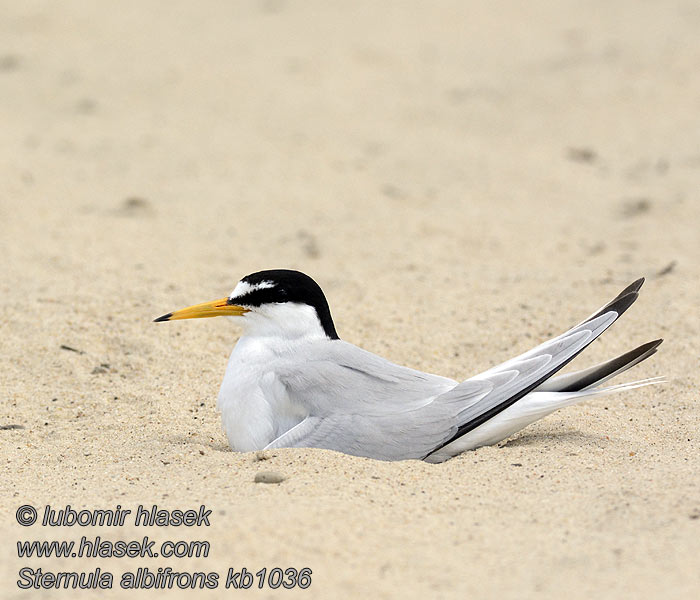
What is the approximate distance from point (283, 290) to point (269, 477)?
1.02 m

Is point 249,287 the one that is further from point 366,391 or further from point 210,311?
point 366,391

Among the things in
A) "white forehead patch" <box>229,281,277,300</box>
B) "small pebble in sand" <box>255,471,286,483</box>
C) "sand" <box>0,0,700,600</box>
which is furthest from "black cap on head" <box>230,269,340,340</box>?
"small pebble in sand" <box>255,471,286,483</box>

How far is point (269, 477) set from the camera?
12.0ft

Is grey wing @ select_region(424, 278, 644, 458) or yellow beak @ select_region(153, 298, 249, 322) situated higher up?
grey wing @ select_region(424, 278, 644, 458)

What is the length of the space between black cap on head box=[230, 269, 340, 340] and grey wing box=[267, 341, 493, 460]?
9.1 inches

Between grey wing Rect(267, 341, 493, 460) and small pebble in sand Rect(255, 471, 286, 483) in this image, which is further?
grey wing Rect(267, 341, 493, 460)

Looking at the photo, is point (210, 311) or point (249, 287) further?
point (210, 311)

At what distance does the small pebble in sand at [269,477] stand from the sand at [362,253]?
3 cm

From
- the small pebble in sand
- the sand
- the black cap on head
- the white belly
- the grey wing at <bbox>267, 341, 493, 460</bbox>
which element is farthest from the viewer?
the black cap on head

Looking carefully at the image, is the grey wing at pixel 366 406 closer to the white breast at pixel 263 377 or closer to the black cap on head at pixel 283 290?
the white breast at pixel 263 377

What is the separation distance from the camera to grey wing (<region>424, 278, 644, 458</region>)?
4.02 metres

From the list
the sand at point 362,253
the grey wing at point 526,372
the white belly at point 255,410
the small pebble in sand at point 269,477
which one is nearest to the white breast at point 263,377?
the white belly at point 255,410

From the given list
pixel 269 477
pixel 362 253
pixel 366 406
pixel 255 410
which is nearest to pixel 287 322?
pixel 255 410

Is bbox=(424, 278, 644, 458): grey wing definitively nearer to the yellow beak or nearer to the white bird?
the white bird
